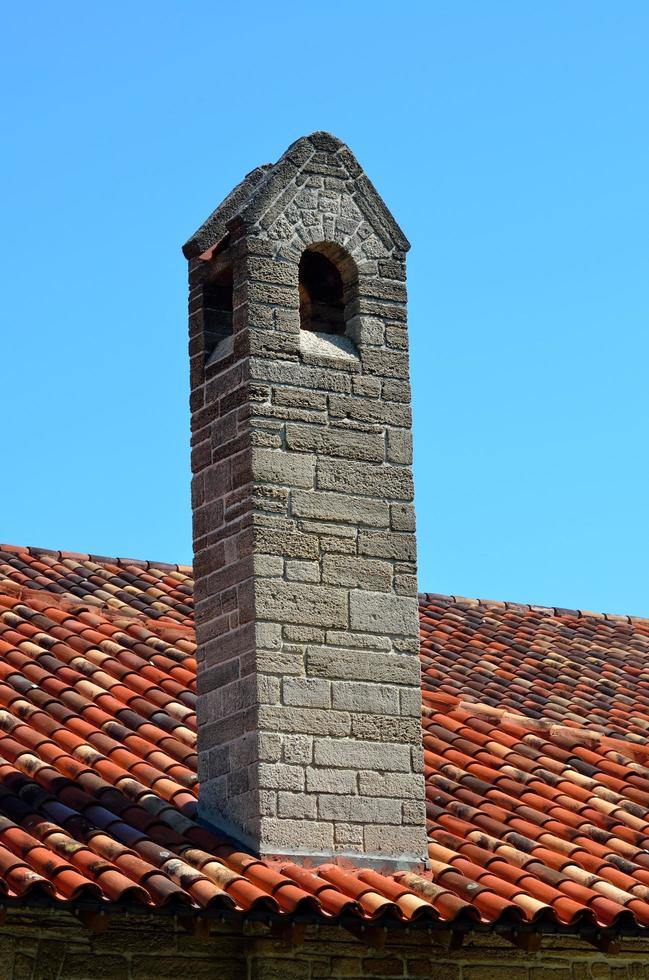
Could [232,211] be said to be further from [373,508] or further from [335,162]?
[373,508]

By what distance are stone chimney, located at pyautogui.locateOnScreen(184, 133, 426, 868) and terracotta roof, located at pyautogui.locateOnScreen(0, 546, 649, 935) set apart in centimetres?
36

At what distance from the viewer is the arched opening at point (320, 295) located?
381 inches

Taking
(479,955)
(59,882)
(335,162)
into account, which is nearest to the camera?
(59,882)

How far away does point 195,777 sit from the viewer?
30.3 feet

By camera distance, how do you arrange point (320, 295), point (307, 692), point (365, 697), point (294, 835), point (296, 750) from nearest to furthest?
1. point (294, 835)
2. point (296, 750)
3. point (307, 692)
4. point (365, 697)
5. point (320, 295)

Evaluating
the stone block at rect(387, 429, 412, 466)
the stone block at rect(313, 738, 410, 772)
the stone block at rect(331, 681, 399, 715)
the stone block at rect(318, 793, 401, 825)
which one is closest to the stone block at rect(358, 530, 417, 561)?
the stone block at rect(387, 429, 412, 466)

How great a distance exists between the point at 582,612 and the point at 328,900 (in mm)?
8090

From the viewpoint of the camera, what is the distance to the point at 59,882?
739 centimetres

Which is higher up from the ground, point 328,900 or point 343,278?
point 343,278

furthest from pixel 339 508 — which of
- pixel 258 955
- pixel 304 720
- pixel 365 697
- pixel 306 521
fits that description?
pixel 258 955

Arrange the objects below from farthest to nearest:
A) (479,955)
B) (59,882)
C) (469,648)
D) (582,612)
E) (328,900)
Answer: (582,612) < (469,648) < (479,955) < (328,900) < (59,882)

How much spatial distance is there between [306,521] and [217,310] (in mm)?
1443

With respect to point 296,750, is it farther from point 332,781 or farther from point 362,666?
point 362,666

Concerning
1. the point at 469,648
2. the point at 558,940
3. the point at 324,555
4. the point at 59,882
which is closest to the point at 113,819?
the point at 59,882
